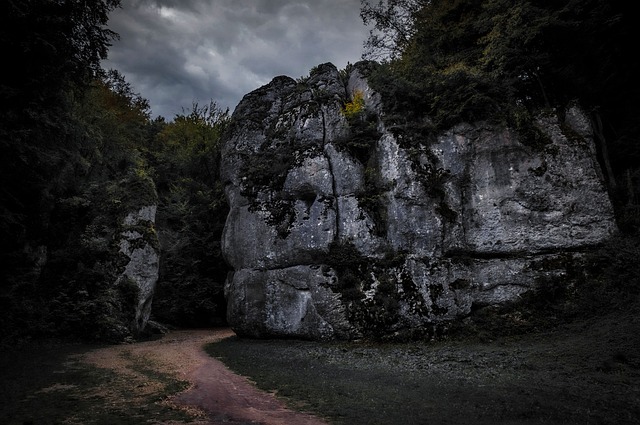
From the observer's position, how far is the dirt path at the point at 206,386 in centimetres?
617

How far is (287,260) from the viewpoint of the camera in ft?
53.6

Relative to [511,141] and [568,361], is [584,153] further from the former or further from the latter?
[568,361]

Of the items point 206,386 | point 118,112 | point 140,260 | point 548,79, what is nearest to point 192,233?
point 140,260


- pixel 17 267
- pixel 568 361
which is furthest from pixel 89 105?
pixel 568 361

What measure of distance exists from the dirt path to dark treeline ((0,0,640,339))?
3396 mm

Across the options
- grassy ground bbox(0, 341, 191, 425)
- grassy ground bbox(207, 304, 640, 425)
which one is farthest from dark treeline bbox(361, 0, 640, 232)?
grassy ground bbox(0, 341, 191, 425)

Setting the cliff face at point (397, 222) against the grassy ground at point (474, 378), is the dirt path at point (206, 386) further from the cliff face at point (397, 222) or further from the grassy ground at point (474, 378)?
the cliff face at point (397, 222)

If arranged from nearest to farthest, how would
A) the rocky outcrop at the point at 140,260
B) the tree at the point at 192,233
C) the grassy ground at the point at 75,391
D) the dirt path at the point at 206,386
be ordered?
the grassy ground at the point at 75,391, the dirt path at the point at 206,386, the rocky outcrop at the point at 140,260, the tree at the point at 192,233

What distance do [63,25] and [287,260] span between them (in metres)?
11.6

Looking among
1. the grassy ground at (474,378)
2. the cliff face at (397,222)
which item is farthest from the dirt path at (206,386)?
the cliff face at (397,222)

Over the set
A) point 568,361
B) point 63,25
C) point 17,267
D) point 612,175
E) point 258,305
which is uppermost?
point 63,25

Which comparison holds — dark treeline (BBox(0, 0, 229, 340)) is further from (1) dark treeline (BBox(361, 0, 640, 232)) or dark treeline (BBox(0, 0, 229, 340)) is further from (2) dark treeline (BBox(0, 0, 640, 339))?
(1) dark treeline (BBox(361, 0, 640, 232))

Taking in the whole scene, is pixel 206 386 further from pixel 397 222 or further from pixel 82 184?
pixel 82 184

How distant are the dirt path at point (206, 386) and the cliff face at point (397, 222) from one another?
12.7ft
